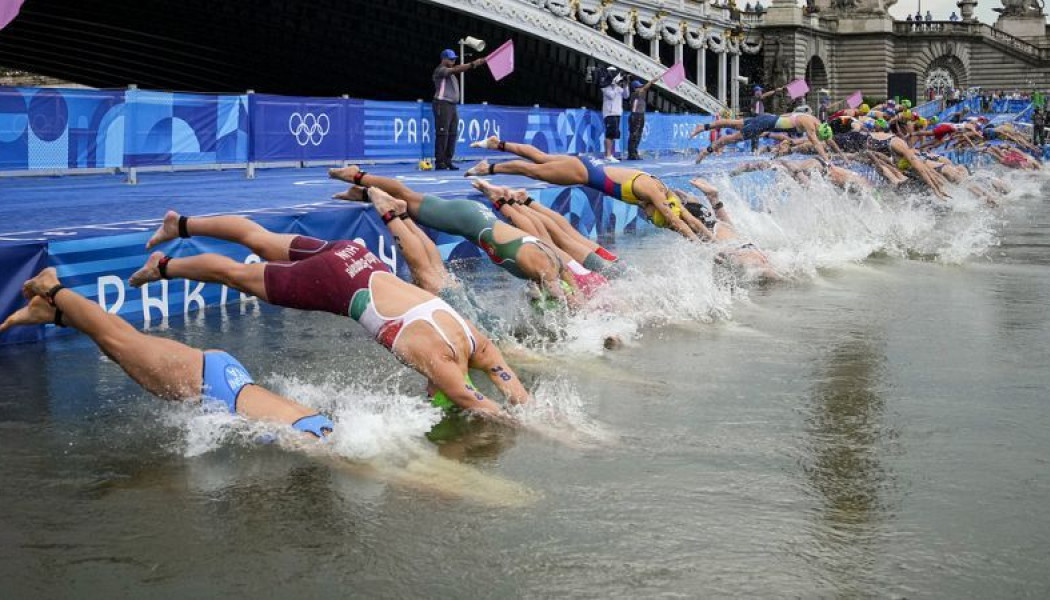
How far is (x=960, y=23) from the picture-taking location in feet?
329

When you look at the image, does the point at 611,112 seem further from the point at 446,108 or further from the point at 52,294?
the point at 52,294

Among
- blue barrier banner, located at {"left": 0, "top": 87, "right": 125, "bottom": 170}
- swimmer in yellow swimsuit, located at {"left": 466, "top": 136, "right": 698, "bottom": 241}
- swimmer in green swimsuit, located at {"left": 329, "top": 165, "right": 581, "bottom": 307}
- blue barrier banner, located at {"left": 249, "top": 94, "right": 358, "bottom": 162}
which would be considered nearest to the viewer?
swimmer in green swimsuit, located at {"left": 329, "top": 165, "right": 581, "bottom": 307}

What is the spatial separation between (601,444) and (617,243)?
12.9 metres

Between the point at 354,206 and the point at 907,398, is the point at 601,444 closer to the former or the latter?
the point at 907,398

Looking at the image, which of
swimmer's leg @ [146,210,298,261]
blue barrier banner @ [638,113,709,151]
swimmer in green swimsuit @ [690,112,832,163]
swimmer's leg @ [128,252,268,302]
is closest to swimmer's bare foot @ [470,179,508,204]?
swimmer's leg @ [146,210,298,261]

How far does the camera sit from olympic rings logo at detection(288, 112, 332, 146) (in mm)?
21922

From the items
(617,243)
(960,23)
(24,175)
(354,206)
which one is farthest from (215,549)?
(960,23)

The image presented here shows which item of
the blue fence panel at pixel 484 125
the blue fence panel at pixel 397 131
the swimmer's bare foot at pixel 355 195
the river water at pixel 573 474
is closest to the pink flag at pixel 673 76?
the blue fence panel at pixel 484 125

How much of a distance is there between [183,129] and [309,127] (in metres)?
3.03

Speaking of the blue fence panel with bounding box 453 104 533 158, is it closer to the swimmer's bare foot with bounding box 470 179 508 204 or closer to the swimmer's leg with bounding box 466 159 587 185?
the swimmer's leg with bounding box 466 159 587 185

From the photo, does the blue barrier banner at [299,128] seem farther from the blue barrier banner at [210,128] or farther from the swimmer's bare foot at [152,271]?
the swimmer's bare foot at [152,271]

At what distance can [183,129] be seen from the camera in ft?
64.6

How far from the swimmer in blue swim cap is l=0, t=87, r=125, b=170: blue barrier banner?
34.0ft

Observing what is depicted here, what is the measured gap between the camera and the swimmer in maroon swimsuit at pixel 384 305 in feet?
24.4
